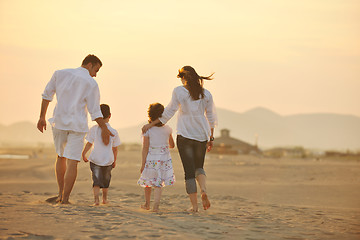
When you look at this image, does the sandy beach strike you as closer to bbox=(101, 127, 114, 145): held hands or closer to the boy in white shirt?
the boy in white shirt

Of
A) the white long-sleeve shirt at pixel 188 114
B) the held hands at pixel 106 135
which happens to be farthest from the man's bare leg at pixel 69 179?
the white long-sleeve shirt at pixel 188 114

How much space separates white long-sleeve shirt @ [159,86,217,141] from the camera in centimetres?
657

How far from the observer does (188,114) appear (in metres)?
6.62

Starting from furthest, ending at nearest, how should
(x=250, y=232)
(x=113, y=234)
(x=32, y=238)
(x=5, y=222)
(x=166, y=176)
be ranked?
(x=166, y=176)
(x=250, y=232)
(x=5, y=222)
(x=113, y=234)
(x=32, y=238)

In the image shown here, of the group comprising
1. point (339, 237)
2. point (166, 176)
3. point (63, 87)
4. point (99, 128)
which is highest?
point (63, 87)

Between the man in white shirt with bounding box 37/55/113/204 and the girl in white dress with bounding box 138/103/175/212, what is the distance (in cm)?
72

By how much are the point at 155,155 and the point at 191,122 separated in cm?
66

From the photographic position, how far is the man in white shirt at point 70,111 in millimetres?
6270

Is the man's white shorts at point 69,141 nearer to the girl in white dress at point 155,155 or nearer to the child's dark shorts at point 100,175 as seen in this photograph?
the child's dark shorts at point 100,175

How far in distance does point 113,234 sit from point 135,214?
1219 millimetres

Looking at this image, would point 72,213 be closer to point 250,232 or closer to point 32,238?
point 32,238

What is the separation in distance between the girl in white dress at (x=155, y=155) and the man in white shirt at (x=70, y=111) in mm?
716

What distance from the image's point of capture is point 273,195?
9898 mm

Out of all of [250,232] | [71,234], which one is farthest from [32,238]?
[250,232]
